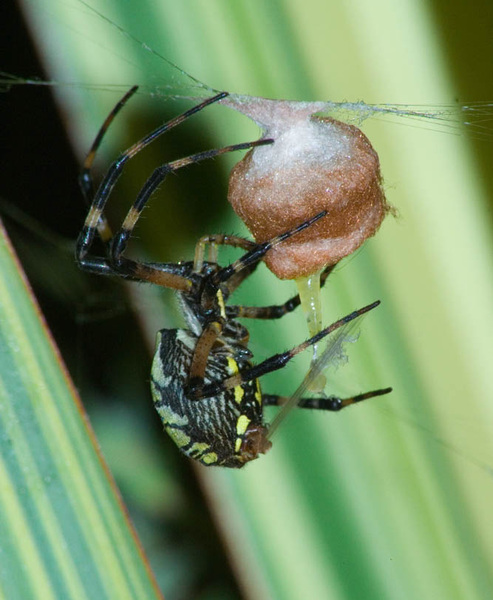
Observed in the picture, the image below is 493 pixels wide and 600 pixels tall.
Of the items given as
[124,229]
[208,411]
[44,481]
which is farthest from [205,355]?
[44,481]

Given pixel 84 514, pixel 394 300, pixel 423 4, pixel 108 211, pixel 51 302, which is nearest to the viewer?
pixel 84 514

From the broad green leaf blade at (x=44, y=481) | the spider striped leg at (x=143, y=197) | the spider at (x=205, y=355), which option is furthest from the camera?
the spider at (x=205, y=355)

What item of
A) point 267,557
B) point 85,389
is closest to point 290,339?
point 267,557

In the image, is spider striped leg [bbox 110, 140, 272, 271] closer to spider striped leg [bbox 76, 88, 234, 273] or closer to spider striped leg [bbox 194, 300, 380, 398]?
spider striped leg [bbox 76, 88, 234, 273]

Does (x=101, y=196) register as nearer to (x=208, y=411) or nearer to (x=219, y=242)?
(x=219, y=242)

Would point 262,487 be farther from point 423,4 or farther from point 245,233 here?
point 423,4

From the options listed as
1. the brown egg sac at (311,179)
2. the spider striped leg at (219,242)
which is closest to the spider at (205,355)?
the spider striped leg at (219,242)

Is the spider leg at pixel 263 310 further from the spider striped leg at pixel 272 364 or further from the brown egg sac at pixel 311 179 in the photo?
the brown egg sac at pixel 311 179
